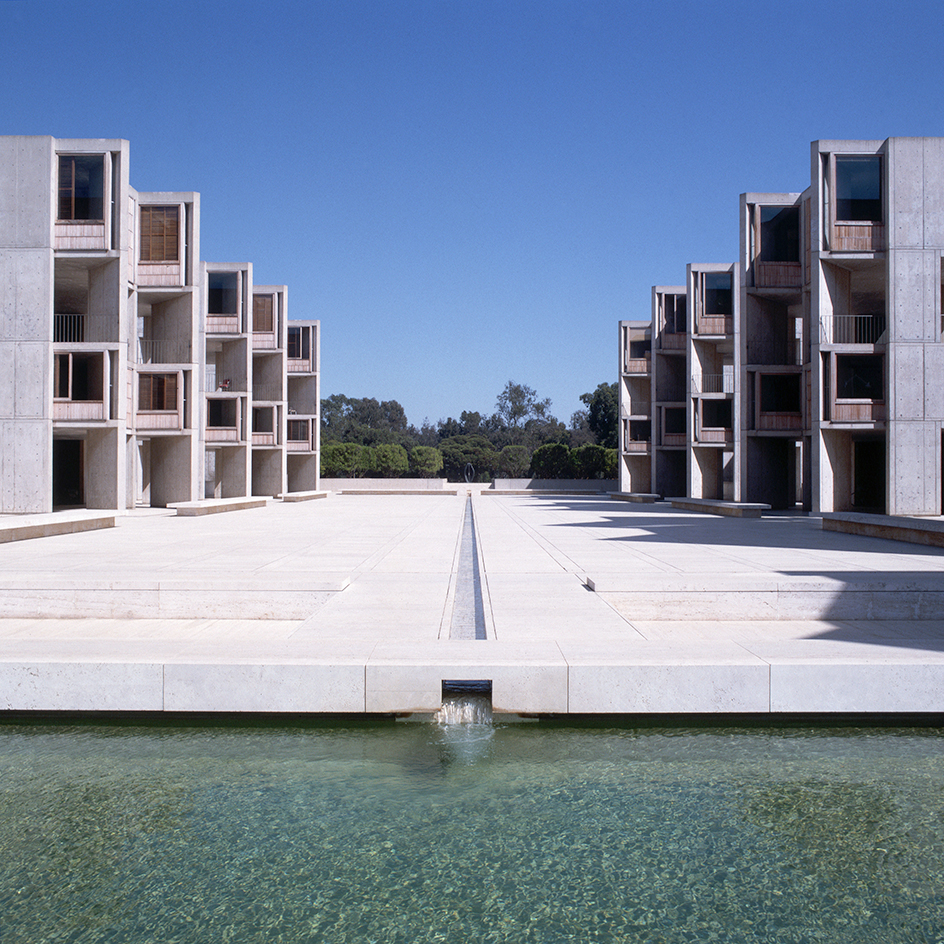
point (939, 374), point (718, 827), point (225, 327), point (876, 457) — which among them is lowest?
point (718, 827)

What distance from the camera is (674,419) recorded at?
41.4 metres

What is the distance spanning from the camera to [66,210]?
25328 millimetres

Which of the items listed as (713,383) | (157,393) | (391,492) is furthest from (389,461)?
(157,393)

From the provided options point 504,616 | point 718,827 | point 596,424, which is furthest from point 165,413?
point 596,424

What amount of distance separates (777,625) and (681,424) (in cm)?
3330

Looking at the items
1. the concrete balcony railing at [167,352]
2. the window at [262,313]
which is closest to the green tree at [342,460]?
the window at [262,313]

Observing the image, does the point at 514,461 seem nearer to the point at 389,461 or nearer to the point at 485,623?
the point at 389,461

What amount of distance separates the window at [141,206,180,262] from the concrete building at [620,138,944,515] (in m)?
20.2

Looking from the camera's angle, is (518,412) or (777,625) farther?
(518,412)

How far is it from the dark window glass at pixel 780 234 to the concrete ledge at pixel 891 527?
12.9 metres

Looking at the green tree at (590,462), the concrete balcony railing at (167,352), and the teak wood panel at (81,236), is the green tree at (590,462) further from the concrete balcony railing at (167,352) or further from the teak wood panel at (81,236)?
the teak wood panel at (81,236)

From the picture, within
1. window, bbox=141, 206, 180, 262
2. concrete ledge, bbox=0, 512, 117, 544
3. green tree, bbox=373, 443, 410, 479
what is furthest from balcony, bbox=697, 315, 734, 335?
green tree, bbox=373, 443, 410, 479

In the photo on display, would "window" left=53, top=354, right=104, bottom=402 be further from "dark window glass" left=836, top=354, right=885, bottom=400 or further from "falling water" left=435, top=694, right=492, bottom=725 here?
"dark window glass" left=836, top=354, right=885, bottom=400

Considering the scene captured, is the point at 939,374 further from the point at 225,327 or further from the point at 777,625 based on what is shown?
the point at 225,327
